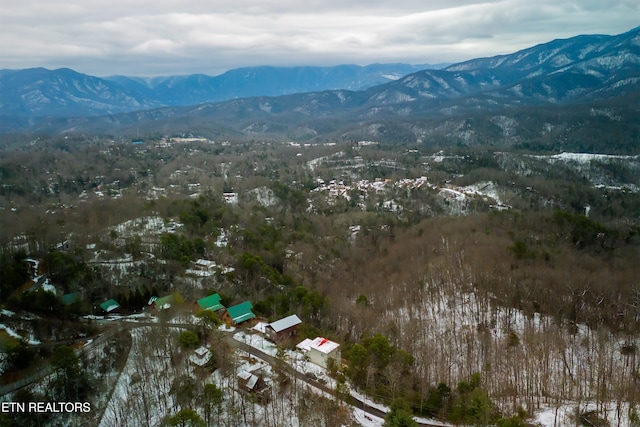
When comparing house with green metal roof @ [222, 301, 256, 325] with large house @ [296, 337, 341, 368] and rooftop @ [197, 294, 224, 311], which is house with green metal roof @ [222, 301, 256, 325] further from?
large house @ [296, 337, 341, 368]

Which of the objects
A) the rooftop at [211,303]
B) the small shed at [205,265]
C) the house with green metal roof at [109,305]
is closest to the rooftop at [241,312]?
the rooftop at [211,303]

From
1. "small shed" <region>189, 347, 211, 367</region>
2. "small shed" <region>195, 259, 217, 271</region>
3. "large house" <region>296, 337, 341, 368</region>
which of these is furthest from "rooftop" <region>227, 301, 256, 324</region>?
"small shed" <region>195, 259, 217, 271</region>

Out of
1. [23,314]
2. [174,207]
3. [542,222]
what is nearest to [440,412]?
[23,314]

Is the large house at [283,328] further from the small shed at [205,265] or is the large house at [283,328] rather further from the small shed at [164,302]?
the small shed at [205,265]

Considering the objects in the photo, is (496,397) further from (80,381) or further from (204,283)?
(204,283)

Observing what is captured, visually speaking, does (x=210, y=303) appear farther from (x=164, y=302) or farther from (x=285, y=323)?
(x=285, y=323)
